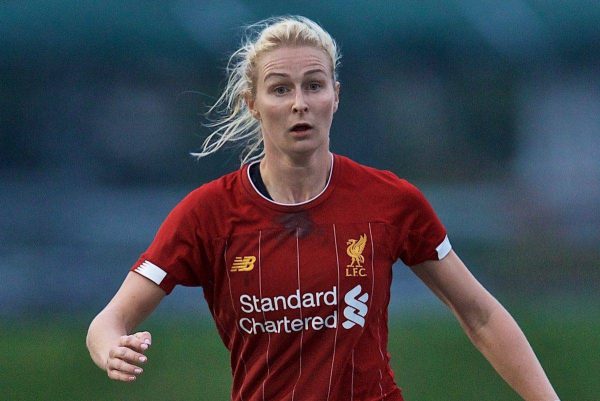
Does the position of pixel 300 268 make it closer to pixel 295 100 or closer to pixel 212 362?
pixel 295 100

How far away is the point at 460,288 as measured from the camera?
3471mm

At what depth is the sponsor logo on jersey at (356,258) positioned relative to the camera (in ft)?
10.8

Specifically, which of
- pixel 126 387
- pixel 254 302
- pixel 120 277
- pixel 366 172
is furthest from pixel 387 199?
pixel 120 277

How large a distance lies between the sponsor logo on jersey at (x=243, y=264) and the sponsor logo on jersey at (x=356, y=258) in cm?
27

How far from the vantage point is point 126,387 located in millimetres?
7145

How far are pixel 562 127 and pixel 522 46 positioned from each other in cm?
97

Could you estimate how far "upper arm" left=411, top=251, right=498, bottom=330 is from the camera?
11.4 feet

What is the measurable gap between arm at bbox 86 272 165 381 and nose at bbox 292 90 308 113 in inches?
25.2

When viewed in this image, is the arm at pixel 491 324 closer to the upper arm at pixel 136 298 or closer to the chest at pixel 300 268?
the chest at pixel 300 268

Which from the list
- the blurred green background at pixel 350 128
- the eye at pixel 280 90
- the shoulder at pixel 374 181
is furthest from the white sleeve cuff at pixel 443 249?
the blurred green background at pixel 350 128

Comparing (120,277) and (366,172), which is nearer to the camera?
(366,172)

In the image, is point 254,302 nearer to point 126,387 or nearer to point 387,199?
point 387,199

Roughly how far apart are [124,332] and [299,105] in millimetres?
801

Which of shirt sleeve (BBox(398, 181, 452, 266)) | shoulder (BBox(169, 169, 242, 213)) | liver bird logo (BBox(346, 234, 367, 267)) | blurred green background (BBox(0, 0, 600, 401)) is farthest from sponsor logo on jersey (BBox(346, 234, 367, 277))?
blurred green background (BBox(0, 0, 600, 401))
